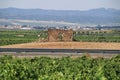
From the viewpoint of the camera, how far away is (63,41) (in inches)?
3019

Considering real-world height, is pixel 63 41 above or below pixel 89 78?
below

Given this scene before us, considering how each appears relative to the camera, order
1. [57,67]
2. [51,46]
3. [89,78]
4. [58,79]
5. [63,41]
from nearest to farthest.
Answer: [58,79], [89,78], [57,67], [51,46], [63,41]

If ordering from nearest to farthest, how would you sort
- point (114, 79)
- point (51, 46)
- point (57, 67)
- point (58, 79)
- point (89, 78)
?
point (58, 79), point (89, 78), point (114, 79), point (57, 67), point (51, 46)

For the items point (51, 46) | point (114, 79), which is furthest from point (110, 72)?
point (51, 46)

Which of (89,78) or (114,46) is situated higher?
(89,78)

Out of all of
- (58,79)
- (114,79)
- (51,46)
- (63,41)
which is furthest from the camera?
(63,41)

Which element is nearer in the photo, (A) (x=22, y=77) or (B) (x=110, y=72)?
(A) (x=22, y=77)

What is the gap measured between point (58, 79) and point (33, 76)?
178 inches

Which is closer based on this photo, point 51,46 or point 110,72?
point 110,72

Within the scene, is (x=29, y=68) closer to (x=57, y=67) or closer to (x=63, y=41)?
(x=57, y=67)

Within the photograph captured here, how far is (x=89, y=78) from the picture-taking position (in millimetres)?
20688

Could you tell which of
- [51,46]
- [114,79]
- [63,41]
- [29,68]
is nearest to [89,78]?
[114,79]

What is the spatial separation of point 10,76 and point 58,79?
3449mm

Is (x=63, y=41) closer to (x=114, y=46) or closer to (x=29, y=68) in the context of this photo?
(x=114, y=46)
